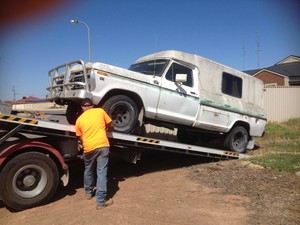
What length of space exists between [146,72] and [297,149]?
20.5ft

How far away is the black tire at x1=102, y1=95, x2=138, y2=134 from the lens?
631 centimetres

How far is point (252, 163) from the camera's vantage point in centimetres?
838

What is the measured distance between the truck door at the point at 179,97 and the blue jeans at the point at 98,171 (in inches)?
78.1

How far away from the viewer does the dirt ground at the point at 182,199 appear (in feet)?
15.8

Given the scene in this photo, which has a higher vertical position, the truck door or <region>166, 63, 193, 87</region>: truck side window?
<region>166, 63, 193, 87</region>: truck side window

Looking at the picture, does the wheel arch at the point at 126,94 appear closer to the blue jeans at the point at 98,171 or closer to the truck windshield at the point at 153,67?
the truck windshield at the point at 153,67

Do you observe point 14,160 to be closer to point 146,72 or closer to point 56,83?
point 56,83

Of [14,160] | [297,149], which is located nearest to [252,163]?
[297,149]

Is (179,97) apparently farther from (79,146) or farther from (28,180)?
(28,180)

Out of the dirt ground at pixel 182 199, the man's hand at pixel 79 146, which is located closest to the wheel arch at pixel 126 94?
the man's hand at pixel 79 146

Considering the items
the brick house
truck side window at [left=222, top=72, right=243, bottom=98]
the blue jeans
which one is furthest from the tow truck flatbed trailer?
the brick house

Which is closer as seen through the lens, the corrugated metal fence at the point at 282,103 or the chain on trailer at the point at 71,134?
the chain on trailer at the point at 71,134

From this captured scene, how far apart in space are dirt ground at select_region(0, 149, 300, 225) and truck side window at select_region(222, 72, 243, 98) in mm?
2070

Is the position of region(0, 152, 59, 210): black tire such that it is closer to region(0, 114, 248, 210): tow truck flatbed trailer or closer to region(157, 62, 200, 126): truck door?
region(0, 114, 248, 210): tow truck flatbed trailer
